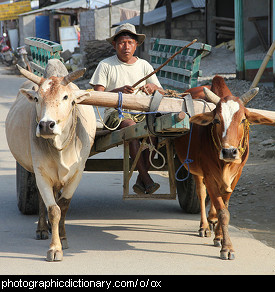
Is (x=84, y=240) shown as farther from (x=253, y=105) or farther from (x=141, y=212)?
(x=253, y=105)

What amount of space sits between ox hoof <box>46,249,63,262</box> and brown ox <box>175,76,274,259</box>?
1293 mm

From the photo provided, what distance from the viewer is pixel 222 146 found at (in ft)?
15.2

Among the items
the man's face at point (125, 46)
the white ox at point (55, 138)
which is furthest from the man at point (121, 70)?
the white ox at point (55, 138)

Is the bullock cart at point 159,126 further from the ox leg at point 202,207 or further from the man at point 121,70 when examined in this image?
the man at point 121,70

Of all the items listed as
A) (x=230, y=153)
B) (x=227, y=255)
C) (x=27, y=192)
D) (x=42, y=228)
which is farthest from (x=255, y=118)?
(x=27, y=192)

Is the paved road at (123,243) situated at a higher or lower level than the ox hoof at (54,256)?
lower

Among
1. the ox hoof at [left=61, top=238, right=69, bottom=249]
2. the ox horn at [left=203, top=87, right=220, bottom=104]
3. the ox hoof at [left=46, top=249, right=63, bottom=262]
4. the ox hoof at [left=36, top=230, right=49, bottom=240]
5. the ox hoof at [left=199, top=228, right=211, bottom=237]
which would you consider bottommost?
the ox hoof at [left=199, top=228, right=211, bottom=237]

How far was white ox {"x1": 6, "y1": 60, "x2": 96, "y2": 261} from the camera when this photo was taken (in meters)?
4.61

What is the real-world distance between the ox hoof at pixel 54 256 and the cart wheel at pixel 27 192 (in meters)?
1.67

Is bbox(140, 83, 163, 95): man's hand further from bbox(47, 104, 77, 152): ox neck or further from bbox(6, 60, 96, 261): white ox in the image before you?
bbox(47, 104, 77, 152): ox neck

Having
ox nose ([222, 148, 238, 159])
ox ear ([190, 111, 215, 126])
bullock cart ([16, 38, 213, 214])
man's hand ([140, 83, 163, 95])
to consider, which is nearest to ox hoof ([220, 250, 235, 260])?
ox nose ([222, 148, 238, 159])

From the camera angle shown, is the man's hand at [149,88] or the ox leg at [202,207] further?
the man's hand at [149,88]

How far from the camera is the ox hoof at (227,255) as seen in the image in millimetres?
4734

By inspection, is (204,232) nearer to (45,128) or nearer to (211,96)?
(211,96)
